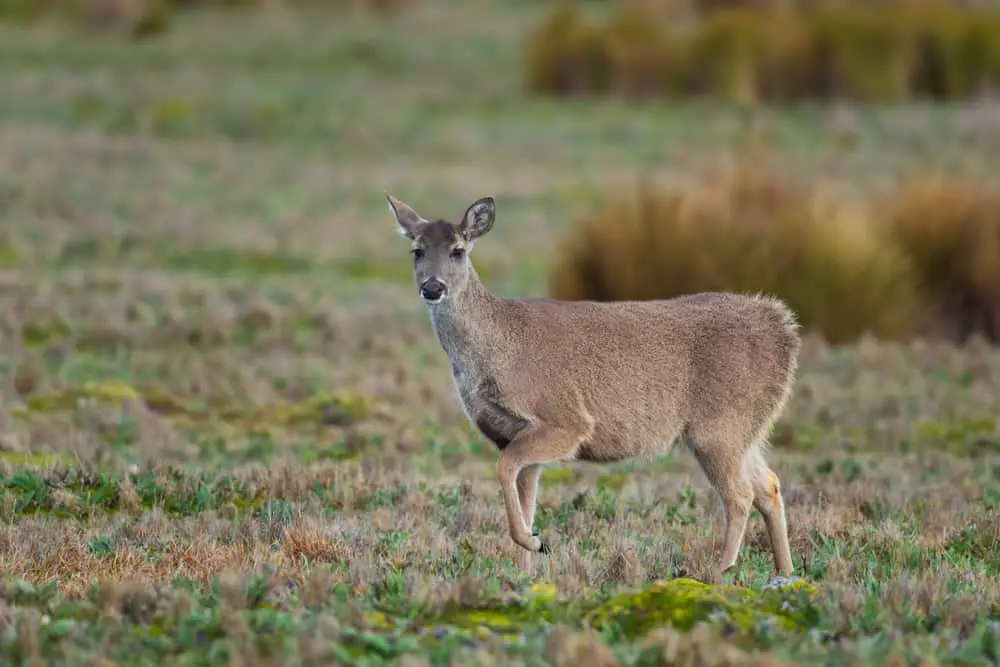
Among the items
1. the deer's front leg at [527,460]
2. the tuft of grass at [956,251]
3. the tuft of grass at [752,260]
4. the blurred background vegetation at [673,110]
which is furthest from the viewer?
the tuft of grass at [956,251]

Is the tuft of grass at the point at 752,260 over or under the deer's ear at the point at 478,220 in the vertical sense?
under

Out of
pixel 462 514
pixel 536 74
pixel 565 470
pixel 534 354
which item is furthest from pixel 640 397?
pixel 536 74

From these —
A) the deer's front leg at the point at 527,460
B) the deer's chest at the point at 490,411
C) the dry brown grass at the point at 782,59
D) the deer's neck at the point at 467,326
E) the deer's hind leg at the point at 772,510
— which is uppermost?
the dry brown grass at the point at 782,59

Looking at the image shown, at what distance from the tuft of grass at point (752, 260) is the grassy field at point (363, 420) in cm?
124

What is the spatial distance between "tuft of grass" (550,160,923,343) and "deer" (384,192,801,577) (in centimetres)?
976

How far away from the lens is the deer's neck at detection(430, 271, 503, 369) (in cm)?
940

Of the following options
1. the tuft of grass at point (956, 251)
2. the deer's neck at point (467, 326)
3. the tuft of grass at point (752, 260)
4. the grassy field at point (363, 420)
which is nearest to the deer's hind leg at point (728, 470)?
the grassy field at point (363, 420)

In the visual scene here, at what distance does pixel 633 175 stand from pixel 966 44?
37.0 feet

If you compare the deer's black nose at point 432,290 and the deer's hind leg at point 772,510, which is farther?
the deer's hind leg at point 772,510

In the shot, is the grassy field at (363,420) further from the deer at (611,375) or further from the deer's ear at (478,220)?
the deer's ear at (478,220)

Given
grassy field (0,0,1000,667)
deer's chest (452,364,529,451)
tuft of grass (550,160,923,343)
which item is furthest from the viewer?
tuft of grass (550,160,923,343)

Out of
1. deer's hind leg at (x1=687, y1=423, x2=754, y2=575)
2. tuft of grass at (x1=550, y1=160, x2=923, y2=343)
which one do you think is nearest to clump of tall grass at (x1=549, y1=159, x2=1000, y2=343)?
tuft of grass at (x1=550, y1=160, x2=923, y2=343)

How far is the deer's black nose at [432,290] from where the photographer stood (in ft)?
30.2

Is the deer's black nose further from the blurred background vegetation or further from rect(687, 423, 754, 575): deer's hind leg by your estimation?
the blurred background vegetation
